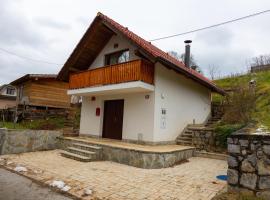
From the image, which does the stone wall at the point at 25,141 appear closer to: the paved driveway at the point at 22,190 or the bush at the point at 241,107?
the paved driveway at the point at 22,190

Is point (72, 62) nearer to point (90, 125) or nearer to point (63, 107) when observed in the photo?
point (90, 125)

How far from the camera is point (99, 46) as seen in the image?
14.6 metres

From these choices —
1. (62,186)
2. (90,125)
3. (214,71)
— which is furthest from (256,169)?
(214,71)

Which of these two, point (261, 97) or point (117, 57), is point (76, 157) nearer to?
point (117, 57)

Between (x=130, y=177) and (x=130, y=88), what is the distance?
474 centimetres

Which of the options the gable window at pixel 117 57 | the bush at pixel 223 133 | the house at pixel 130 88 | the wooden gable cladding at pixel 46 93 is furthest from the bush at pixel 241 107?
the wooden gable cladding at pixel 46 93

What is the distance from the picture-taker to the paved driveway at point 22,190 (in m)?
5.37

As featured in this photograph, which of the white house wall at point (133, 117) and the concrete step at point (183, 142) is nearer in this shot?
the white house wall at point (133, 117)

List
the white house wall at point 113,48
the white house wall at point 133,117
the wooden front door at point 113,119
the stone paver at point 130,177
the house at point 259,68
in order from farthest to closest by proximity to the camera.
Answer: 1. the house at point 259,68
2. the wooden front door at point 113,119
3. the white house wall at point 113,48
4. the white house wall at point 133,117
5. the stone paver at point 130,177

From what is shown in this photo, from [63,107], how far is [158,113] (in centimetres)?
1439

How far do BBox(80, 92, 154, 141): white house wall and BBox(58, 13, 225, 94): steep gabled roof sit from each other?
2.39 m

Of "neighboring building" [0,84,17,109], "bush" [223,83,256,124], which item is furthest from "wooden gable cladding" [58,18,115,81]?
"neighboring building" [0,84,17,109]

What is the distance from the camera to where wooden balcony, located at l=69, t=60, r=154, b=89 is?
1078 centimetres

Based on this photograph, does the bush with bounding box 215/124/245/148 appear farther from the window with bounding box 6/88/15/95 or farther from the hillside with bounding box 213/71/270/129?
the window with bounding box 6/88/15/95
